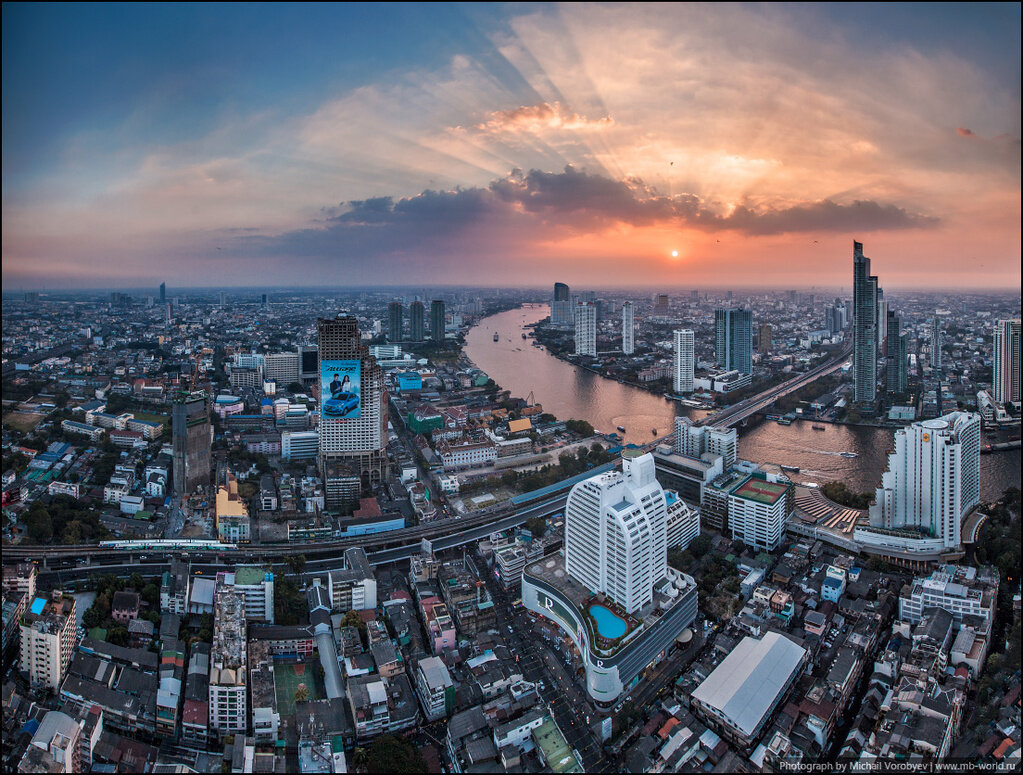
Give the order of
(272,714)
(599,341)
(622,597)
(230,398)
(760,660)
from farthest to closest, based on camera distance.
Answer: (599,341), (230,398), (622,597), (760,660), (272,714)

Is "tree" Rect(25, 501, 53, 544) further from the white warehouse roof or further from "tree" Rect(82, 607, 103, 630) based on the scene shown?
the white warehouse roof

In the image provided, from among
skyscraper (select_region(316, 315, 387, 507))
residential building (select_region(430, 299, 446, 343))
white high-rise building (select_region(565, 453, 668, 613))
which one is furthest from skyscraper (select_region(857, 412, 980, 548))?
residential building (select_region(430, 299, 446, 343))

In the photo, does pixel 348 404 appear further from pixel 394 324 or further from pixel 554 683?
pixel 394 324

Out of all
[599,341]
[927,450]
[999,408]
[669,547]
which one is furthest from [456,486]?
[599,341]

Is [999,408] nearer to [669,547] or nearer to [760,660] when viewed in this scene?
[669,547]

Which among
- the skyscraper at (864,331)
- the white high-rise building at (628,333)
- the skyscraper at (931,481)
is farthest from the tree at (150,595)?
the white high-rise building at (628,333)

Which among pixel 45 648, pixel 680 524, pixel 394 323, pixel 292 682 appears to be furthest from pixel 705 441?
pixel 394 323
